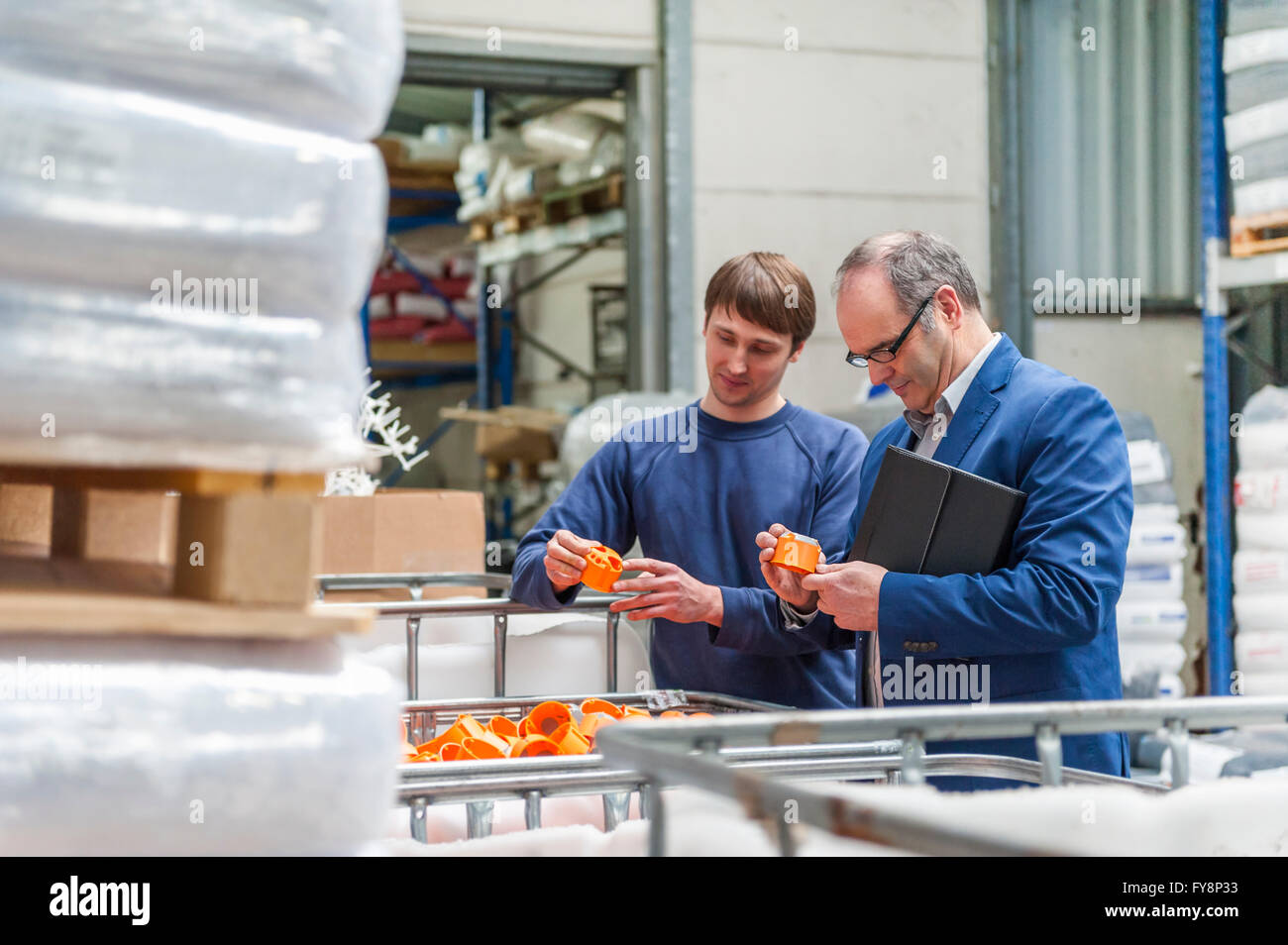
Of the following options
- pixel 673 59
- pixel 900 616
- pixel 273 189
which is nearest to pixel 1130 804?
pixel 273 189

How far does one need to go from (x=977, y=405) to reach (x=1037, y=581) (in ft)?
1.12

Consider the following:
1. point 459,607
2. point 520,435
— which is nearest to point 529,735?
point 459,607

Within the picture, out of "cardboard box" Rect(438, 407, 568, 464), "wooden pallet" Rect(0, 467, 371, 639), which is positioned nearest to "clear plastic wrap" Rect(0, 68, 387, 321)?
"wooden pallet" Rect(0, 467, 371, 639)

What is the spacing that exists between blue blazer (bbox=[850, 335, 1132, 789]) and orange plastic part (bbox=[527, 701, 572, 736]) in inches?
19.3

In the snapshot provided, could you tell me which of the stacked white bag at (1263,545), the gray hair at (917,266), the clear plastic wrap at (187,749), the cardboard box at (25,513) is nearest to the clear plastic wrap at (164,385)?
the clear plastic wrap at (187,749)

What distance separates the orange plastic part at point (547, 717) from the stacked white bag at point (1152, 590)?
319 centimetres

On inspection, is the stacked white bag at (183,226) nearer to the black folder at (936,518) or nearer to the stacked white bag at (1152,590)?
the black folder at (936,518)

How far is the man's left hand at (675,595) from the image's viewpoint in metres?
2.33

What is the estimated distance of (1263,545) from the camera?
14.4ft

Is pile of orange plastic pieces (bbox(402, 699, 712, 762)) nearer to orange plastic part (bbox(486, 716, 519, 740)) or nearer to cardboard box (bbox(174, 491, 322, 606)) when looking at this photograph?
orange plastic part (bbox(486, 716, 519, 740))

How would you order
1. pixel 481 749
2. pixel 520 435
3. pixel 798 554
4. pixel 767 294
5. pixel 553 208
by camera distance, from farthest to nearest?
1. pixel 553 208
2. pixel 520 435
3. pixel 767 294
4. pixel 798 554
5. pixel 481 749

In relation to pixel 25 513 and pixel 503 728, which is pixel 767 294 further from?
pixel 25 513

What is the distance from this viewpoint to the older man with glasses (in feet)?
6.41
